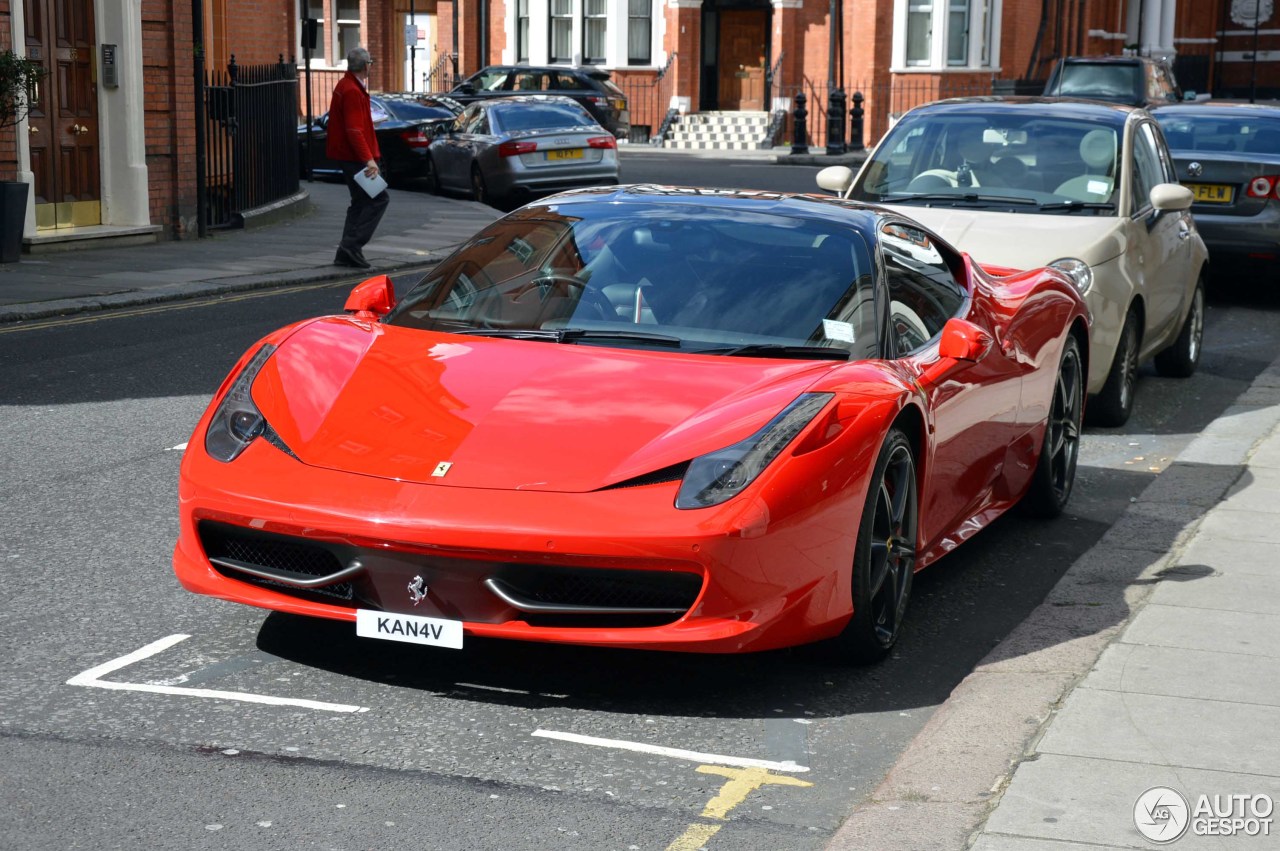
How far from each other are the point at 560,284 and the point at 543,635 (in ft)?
5.18

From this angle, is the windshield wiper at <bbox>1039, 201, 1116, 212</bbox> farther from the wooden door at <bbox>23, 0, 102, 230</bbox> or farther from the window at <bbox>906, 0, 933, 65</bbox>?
the window at <bbox>906, 0, 933, 65</bbox>

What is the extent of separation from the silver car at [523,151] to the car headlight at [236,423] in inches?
766

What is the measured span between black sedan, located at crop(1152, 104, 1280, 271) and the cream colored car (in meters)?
3.51

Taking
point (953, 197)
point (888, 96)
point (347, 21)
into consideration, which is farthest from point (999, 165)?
point (347, 21)

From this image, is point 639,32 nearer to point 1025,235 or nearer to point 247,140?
point 247,140

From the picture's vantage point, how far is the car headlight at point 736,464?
184 inches

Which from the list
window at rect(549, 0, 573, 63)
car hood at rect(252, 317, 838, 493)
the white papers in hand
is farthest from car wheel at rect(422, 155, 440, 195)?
car hood at rect(252, 317, 838, 493)

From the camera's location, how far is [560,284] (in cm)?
589

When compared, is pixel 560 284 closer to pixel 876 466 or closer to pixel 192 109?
pixel 876 466

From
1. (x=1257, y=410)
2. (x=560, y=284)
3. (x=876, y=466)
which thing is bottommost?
(x=1257, y=410)

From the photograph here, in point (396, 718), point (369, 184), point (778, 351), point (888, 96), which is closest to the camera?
point (396, 718)

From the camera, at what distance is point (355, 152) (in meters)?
16.7

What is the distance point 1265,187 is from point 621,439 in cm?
1156

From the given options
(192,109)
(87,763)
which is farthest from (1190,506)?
(192,109)
